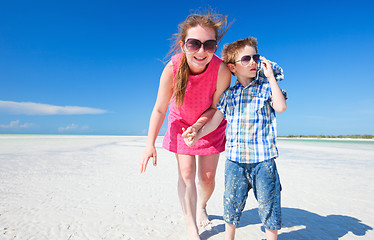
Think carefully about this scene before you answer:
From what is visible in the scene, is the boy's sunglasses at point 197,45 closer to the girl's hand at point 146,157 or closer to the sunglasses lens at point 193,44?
the sunglasses lens at point 193,44

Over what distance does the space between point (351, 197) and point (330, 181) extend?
3.88 ft

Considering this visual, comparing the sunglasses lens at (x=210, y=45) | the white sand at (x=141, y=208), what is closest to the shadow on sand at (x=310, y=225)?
the white sand at (x=141, y=208)

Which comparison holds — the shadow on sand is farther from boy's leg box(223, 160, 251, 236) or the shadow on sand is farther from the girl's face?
the girl's face

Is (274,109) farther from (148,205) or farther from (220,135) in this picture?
(148,205)

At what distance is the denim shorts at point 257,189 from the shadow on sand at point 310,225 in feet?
2.17

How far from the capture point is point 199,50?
227 centimetres

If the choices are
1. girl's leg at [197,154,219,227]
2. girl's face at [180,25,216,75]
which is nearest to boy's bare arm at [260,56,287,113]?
girl's face at [180,25,216,75]

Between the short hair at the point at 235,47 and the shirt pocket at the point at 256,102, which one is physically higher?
the short hair at the point at 235,47

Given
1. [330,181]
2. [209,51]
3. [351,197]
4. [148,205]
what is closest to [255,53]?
[209,51]

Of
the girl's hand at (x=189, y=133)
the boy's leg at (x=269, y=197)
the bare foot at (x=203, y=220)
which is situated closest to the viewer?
the boy's leg at (x=269, y=197)

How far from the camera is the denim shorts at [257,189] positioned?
1.92 metres

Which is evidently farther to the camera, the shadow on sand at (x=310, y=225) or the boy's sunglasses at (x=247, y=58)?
the shadow on sand at (x=310, y=225)

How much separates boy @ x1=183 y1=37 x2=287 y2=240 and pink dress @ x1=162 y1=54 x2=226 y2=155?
0.95 feet

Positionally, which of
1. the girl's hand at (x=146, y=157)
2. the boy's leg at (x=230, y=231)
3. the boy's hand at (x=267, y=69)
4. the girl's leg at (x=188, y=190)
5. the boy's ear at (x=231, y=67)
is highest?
the boy's ear at (x=231, y=67)
